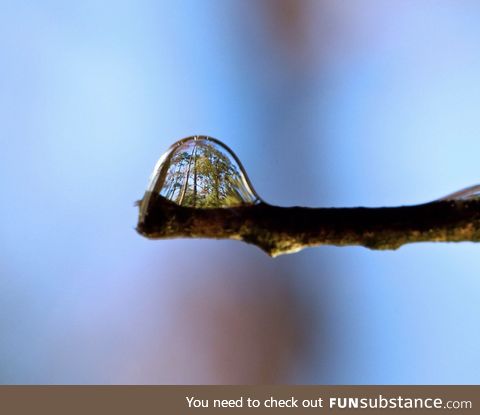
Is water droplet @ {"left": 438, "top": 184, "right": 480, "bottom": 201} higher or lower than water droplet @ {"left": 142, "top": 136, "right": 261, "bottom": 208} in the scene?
lower

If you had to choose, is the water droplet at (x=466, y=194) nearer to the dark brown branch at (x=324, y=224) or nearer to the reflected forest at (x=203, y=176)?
the dark brown branch at (x=324, y=224)

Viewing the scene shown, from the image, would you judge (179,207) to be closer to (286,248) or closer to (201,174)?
(286,248)

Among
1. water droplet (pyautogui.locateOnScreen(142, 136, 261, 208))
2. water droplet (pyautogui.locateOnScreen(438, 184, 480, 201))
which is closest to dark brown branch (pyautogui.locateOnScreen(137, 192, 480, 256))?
water droplet (pyautogui.locateOnScreen(438, 184, 480, 201))

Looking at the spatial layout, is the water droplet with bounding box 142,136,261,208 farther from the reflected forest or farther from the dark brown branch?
the dark brown branch

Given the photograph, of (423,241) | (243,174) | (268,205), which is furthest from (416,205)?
(243,174)

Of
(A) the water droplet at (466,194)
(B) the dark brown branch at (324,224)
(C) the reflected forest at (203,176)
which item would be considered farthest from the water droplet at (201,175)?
(A) the water droplet at (466,194)

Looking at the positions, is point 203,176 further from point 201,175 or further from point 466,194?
point 466,194
